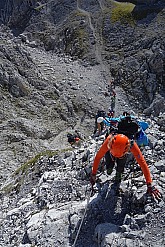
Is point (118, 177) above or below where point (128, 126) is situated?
below

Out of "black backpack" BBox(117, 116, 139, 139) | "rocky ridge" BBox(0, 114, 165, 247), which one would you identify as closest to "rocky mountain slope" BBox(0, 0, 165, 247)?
"rocky ridge" BBox(0, 114, 165, 247)

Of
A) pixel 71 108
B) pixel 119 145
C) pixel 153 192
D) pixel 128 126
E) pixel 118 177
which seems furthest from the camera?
pixel 71 108

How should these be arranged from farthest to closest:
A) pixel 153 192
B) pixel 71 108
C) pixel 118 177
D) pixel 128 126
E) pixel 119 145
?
pixel 71 108
pixel 118 177
pixel 128 126
pixel 153 192
pixel 119 145

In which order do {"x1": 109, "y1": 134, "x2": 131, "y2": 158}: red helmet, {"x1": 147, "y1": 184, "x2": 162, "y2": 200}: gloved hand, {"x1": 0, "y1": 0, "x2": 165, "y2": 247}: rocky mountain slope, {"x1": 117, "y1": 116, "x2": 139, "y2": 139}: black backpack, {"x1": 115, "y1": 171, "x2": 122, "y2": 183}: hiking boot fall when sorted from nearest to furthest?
{"x1": 109, "y1": 134, "x2": 131, "y2": 158}: red helmet < {"x1": 147, "y1": 184, "x2": 162, "y2": 200}: gloved hand < {"x1": 0, "y1": 0, "x2": 165, "y2": 247}: rocky mountain slope < {"x1": 117, "y1": 116, "x2": 139, "y2": 139}: black backpack < {"x1": 115, "y1": 171, "x2": 122, "y2": 183}: hiking boot

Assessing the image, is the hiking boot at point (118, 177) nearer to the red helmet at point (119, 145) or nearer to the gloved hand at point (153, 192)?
the gloved hand at point (153, 192)

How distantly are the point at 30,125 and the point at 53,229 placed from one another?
115ft

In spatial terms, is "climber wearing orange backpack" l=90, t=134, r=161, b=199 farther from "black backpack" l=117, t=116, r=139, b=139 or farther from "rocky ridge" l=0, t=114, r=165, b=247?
"black backpack" l=117, t=116, r=139, b=139

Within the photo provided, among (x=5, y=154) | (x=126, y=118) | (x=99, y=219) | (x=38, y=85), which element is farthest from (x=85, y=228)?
(x=38, y=85)

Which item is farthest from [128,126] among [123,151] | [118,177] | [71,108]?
[71,108]

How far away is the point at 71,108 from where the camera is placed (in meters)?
52.2

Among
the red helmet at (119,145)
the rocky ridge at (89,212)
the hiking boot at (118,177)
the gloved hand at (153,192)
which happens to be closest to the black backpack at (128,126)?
the red helmet at (119,145)

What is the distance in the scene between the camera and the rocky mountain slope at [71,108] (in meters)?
11.8

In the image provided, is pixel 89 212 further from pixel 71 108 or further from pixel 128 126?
pixel 71 108

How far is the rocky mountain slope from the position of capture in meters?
11.8
